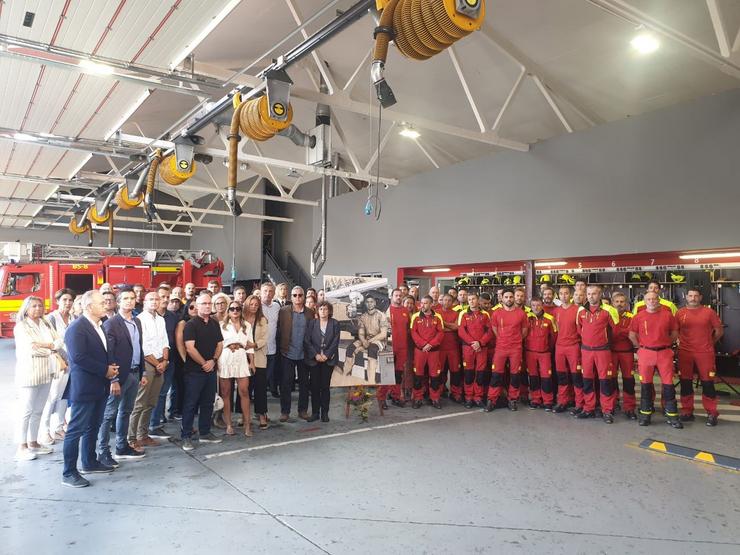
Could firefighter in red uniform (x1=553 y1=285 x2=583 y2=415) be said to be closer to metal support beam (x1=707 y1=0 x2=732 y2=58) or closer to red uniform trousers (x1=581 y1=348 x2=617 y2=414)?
red uniform trousers (x1=581 y1=348 x2=617 y2=414)

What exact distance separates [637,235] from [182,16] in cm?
730

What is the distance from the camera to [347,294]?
6.32 metres

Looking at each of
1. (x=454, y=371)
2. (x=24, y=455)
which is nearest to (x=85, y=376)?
(x=24, y=455)

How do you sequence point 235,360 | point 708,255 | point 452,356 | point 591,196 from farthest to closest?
point 591,196
point 708,255
point 452,356
point 235,360

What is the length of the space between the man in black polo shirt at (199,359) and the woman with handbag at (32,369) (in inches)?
48.7

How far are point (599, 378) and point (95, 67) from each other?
6694mm

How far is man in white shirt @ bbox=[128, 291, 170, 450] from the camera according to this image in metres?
4.71

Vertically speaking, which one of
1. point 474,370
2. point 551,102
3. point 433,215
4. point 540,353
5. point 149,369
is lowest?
point 474,370

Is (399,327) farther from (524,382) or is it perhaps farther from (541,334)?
(524,382)

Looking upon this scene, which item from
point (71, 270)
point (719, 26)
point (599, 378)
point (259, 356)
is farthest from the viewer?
point (71, 270)

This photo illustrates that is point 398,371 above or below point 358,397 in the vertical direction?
above

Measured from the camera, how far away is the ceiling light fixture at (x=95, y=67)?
478 cm

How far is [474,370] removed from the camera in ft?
22.4

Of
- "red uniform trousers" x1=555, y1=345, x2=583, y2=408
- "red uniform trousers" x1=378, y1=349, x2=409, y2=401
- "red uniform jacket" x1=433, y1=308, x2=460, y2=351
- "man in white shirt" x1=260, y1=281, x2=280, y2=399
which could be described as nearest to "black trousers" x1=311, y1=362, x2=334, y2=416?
"man in white shirt" x1=260, y1=281, x2=280, y2=399
